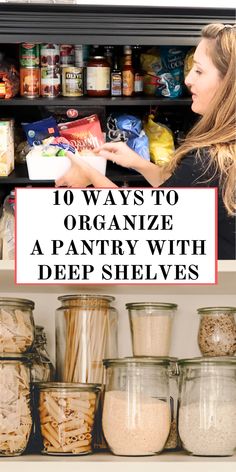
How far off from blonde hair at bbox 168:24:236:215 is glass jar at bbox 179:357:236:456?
0.54 metres

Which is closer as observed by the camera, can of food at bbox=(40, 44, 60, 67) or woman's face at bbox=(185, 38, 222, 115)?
woman's face at bbox=(185, 38, 222, 115)

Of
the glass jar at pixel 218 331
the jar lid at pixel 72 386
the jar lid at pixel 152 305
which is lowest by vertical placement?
the jar lid at pixel 72 386

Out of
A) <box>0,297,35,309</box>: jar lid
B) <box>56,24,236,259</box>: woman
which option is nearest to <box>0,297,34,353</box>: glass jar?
<box>0,297,35,309</box>: jar lid

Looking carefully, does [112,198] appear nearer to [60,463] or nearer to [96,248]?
[96,248]

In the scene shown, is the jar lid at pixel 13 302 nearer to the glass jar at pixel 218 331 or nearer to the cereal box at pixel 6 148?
the glass jar at pixel 218 331

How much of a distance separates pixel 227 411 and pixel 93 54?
1.82m

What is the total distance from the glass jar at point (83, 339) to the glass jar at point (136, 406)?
0.07 metres

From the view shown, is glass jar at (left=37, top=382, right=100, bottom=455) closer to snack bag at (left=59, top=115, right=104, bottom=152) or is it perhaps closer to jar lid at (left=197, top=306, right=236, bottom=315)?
jar lid at (left=197, top=306, right=236, bottom=315)

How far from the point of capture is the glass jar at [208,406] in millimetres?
1050

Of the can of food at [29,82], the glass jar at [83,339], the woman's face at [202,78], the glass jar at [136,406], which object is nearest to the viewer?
the glass jar at [136,406]

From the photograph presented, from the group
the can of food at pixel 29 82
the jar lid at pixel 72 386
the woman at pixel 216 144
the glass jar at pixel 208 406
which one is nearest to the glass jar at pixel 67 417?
the jar lid at pixel 72 386

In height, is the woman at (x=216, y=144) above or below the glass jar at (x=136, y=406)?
above

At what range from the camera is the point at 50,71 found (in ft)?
8.75

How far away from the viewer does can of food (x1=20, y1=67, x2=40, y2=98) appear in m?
2.64
